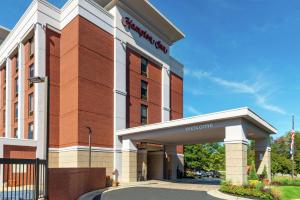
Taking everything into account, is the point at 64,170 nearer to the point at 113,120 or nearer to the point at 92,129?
the point at 92,129

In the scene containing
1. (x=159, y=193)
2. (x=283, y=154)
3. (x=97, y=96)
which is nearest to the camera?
(x=159, y=193)

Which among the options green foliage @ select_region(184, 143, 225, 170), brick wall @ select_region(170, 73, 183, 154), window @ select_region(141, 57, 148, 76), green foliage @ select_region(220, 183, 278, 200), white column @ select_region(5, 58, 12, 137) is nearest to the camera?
green foliage @ select_region(220, 183, 278, 200)

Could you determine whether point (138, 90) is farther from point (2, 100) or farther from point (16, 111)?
point (2, 100)

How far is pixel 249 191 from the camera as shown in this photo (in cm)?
2034

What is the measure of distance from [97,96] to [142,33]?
12.4 metres

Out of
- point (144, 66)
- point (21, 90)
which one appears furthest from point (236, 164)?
point (21, 90)

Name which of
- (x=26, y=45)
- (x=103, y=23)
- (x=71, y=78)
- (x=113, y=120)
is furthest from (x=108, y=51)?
(x=26, y=45)

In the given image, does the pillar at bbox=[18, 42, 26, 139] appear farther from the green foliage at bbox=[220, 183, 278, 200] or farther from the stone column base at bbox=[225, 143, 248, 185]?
the green foliage at bbox=[220, 183, 278, 200]

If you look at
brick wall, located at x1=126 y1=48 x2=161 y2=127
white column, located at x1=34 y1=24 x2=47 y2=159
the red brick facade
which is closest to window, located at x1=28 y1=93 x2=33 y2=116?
white column, located at x1=34 y1=24 x2=47 y2=159

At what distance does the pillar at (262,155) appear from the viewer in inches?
1213

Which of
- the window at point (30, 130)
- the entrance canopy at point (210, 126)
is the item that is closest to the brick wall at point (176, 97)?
the entrance canopy at point (210, 126)

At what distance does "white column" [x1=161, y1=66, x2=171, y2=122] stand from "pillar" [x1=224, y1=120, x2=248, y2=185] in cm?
2028

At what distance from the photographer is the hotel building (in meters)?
31.2

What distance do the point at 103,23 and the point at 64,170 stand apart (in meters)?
22.1
